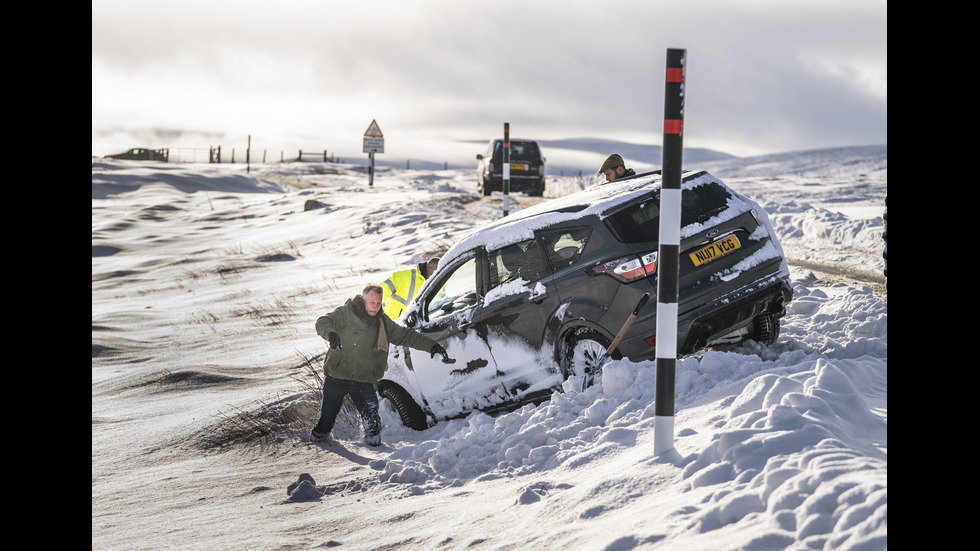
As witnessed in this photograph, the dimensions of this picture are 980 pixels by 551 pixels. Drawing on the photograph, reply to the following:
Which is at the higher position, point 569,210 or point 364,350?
point 569,210

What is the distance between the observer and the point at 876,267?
45.2ft

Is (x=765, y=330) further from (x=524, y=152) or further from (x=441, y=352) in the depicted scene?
(x=524, y=152)

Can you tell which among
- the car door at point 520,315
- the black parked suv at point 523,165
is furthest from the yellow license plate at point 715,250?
the black parked suv at point 523,165

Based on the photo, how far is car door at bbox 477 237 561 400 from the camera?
277 inches

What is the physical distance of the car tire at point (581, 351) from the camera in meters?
6.83

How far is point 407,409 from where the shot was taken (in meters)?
7.92

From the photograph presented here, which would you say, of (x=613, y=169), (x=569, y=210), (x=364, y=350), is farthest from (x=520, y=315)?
(x=613, y=169)

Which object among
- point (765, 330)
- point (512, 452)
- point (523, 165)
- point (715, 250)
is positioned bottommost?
point (512, 452)

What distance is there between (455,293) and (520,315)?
2.87 feet

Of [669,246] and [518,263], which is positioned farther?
[518,263]

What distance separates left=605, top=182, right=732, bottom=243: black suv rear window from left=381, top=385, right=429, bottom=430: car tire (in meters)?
2.55

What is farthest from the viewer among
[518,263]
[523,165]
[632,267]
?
[523,165]

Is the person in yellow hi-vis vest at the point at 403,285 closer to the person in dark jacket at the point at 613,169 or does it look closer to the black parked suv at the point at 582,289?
the black parked suv at the point at 582,289
